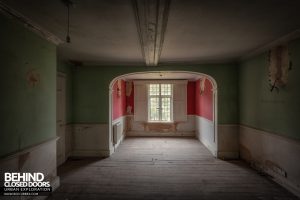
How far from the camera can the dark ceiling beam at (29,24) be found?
2257 mm

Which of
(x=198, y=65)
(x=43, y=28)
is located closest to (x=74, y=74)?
(x=43, y=28)

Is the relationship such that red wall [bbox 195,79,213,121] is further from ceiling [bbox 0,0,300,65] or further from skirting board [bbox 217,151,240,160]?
ceiling [bbox 0,0,300,65]

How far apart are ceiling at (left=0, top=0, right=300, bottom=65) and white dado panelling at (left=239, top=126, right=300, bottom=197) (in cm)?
169

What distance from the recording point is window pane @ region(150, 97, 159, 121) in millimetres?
9266

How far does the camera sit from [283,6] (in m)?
2.20

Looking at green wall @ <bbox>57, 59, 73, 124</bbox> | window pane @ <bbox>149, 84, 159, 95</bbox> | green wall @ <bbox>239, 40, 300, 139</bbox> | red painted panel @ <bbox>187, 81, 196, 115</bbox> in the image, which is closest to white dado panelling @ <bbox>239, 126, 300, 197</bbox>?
green wall @ <bbox>239, 40, 300, 139</bbox>

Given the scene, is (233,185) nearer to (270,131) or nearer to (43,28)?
(270,131)

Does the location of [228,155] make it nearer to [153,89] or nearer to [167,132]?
[167,132]

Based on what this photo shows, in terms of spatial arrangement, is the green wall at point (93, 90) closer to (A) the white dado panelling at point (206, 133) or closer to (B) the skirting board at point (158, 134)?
(A) the white dado panelling at point (206, 133)

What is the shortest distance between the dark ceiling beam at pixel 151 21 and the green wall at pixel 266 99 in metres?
2.06

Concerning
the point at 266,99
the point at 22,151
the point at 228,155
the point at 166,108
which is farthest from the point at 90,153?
the point at 166,108

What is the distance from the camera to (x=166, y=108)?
30.4ft

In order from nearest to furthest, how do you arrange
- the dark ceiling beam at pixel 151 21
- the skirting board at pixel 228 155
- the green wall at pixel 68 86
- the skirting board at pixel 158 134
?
the dark ceiling beam at pixel 151 21, the green wall at pixel 68 86, the skirting board at pixel 228 155, the skirting board at pixel 158 134

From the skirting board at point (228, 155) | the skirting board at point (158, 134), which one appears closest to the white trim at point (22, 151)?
the skirting board at point (228, 155)
